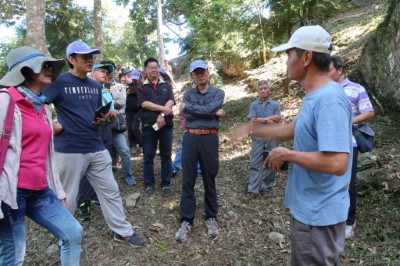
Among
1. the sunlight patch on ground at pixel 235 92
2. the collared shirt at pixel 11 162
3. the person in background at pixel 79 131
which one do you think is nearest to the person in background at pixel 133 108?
the person in background at pixel 79 131

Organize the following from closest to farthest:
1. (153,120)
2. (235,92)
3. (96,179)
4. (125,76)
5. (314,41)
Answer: (314,41) → (96,179) → (153,120) → (125,76) → (235,92)

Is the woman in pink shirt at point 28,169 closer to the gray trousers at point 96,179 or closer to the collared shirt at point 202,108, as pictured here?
the gray trousers at point 96,179

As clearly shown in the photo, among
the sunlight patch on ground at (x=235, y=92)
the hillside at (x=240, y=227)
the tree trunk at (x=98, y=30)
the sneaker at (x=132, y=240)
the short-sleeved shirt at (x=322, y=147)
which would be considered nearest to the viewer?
the short-sleeved shirt at (x=322, y=147)

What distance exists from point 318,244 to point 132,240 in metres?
2.74

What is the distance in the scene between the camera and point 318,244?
2004 mm

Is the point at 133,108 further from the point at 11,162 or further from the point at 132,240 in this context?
the point at 11,162

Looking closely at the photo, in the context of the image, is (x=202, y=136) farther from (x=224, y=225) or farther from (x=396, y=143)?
(x=396, y=143)

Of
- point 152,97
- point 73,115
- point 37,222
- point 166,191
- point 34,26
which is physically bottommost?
point 166,191

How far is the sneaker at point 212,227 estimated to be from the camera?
4441mm

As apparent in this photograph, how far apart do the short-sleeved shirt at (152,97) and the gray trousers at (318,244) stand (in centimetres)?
368

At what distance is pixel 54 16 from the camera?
1307 cm

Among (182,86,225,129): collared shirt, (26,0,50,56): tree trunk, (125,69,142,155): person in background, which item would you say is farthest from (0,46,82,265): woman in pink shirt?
(26,0,50,56): tree trunk

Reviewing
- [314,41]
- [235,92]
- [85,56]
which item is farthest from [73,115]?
[235,92]

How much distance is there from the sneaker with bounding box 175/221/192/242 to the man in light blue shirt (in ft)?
7.94
